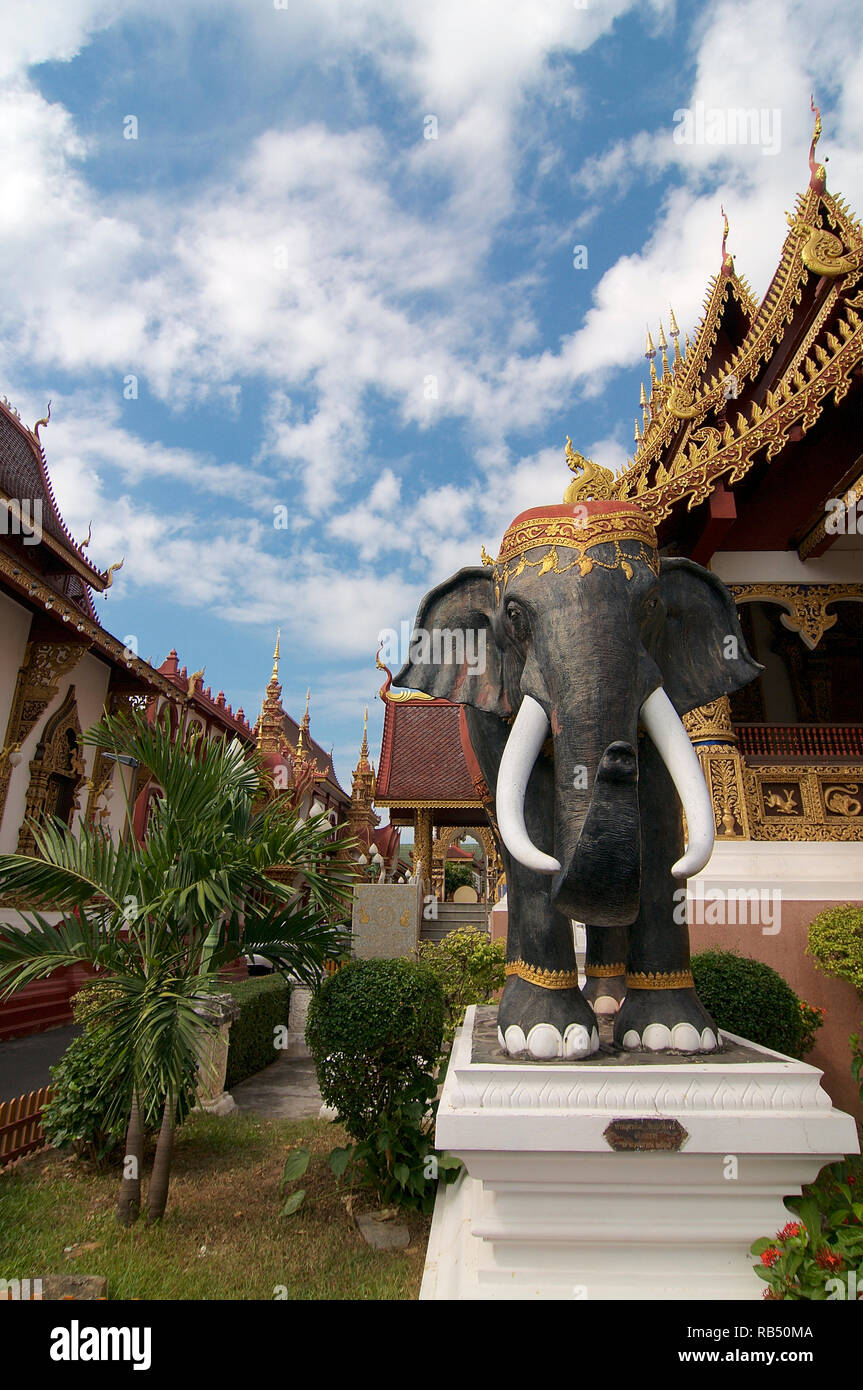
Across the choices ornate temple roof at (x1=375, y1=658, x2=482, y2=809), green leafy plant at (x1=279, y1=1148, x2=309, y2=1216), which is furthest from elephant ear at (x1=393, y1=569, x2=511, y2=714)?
ornate temple roof at (x1=375, y1=658, x2=482, y2=809)

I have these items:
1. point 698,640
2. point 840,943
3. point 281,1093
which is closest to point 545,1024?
point 698,640

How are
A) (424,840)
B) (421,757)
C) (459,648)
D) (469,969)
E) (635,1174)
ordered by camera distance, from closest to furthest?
(635,1174), (459,648), (469,969), (424,840), (421,757)

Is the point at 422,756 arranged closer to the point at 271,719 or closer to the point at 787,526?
the point at 271,719

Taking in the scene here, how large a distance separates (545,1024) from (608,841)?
0.80m

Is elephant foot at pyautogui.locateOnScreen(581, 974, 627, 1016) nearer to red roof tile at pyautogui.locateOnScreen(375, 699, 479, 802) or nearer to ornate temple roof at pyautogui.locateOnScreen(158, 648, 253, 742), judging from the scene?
red roof tile at pyautogui.locateOnScreen(375, 699, 479, 802)

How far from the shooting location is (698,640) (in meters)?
3.12

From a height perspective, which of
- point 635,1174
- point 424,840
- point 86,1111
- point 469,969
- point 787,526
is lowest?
point 86,1111

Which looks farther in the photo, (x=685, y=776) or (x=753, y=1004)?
(x=753, y=1004)

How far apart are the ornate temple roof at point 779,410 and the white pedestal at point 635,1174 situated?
4432 mm

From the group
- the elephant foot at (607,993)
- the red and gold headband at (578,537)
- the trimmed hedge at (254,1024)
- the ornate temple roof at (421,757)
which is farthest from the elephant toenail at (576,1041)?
the ornate temple roof at (421,757)

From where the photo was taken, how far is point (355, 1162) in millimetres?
4156
